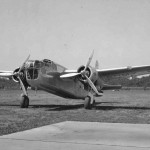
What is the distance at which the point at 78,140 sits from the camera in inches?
243

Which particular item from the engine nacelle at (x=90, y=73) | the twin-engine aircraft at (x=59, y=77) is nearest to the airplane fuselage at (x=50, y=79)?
the twin-engine aircraft at (x=59, y=77)

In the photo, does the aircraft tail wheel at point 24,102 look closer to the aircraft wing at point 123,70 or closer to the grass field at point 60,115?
the grass field at point 60,115

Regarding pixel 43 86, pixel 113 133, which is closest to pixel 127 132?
pixel 113 133

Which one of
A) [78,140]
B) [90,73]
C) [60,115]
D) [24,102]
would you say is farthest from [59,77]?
[78,140]

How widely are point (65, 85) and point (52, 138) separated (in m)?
13.1

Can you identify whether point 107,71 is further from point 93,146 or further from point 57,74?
point 93,146

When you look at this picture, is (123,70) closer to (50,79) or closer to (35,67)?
(50,79)

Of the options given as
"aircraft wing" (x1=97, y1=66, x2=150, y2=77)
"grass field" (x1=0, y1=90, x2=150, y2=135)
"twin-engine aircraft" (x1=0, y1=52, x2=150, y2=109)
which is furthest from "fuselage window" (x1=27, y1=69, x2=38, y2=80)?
"aircraft wing" (x1=97, y1=66, x2=150, y2=77)

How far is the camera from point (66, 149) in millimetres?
5246

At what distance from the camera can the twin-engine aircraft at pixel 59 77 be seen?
56.3 feet

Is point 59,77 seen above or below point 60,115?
above

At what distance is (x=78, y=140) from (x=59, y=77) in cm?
1269

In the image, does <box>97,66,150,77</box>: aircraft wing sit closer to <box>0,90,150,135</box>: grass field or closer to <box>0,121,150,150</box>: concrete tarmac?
<box>0,90,150,135</box>: grass field

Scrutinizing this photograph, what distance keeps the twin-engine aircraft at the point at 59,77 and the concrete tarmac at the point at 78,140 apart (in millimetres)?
9766
